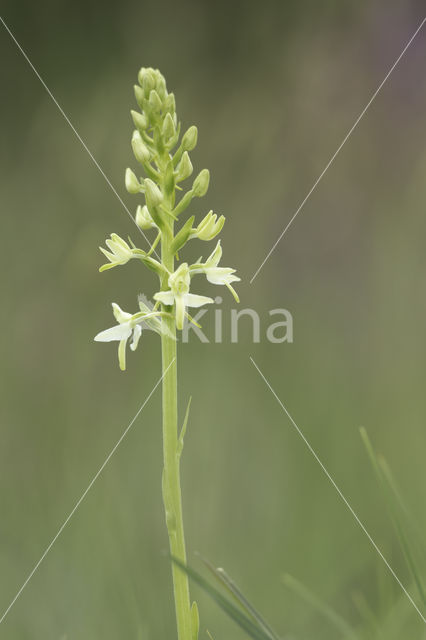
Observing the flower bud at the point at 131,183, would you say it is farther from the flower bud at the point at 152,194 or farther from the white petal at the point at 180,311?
the white petal at the point at 180,311

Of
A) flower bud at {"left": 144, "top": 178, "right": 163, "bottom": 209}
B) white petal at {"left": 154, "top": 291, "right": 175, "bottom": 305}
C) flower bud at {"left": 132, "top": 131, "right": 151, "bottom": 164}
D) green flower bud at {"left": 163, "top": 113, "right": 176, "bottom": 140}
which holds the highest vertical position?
green flower bud at {"left": 163, "top": 113, "right": 176, "bottom": 140}

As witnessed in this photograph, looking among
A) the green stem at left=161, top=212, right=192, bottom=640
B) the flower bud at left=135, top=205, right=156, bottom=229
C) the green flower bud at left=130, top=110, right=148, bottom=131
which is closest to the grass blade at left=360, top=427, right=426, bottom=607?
the green stem at left=161, top=212, right=192, bottom=640

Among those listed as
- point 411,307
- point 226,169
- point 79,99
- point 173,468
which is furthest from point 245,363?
point 79,99

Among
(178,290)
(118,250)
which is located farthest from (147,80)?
(178,290)

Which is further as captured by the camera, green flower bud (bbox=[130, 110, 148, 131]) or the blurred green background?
the blurred green background

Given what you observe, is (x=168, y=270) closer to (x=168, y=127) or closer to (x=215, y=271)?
(x=215, y=271)

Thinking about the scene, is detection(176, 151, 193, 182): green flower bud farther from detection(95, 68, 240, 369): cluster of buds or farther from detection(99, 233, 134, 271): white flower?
detection(99, 233, 134, 271): white flower

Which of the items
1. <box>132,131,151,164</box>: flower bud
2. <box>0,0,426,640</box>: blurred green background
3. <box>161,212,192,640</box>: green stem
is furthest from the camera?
<box>0,0,426,640</box>: blurred green background
